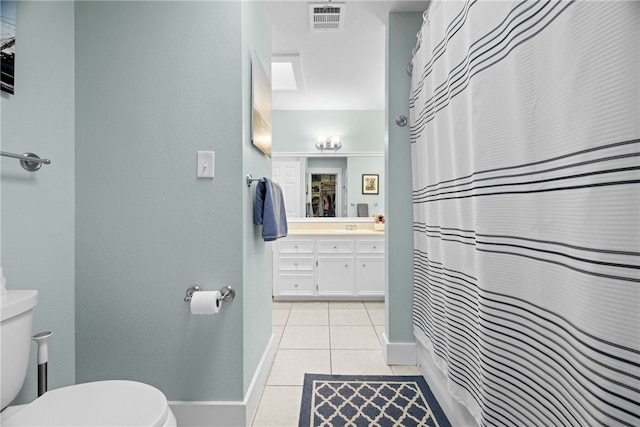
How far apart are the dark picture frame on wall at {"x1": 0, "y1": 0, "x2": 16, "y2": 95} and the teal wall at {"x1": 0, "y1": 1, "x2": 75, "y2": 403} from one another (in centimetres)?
3

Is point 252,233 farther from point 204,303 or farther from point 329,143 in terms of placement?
point 329,143

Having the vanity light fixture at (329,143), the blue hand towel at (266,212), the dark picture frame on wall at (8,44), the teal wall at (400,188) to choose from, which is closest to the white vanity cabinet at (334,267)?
the vanity light fixture at (329,143)

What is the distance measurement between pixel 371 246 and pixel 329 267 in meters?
0.52

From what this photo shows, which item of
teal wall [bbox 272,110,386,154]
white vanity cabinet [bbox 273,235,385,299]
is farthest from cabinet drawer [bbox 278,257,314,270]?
teal wall [bbox 272,110,386,154]

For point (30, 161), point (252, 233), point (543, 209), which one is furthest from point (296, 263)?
point (543, 209)

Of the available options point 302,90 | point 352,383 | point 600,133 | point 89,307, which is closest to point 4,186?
point 89,307

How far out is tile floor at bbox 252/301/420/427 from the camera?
67.2 inches

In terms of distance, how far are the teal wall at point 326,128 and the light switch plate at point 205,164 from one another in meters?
2.66

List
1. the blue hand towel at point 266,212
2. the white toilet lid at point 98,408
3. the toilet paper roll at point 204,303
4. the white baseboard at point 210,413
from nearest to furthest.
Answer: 1. the white toilet lid at point 98,408
2. the toilet paper roll at point 204,303
3. the white baseboard at point 210,413
4. the blue hand towel at point 266,212

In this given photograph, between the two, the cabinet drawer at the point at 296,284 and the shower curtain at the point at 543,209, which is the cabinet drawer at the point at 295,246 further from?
the shower curtain at the point at 543,209

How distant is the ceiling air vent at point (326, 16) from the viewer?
6.87 ft

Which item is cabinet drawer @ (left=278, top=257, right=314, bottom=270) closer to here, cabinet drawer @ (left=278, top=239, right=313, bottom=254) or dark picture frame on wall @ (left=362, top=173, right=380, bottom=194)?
cabinet drawer @ (left=278, top=239, right=313, bottom=254)

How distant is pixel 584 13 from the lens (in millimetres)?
633

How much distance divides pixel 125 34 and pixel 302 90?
220cm
